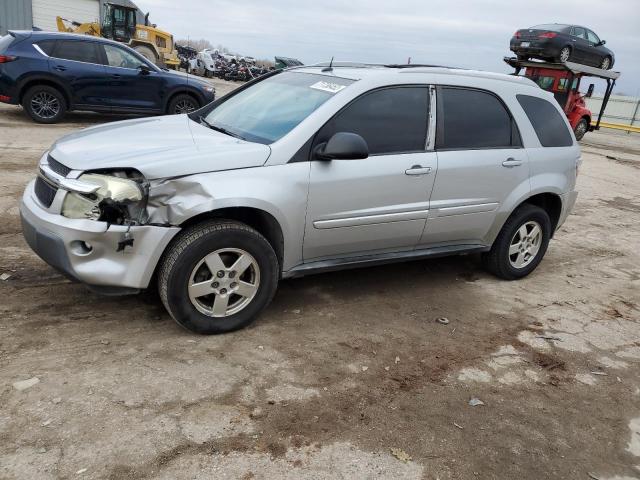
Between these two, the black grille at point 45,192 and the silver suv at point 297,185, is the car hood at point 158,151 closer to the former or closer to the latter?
the silver suv at point 297,185

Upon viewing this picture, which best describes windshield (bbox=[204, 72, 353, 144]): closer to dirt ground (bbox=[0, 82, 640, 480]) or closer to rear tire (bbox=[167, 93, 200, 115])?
dirt ground (bbox=[0, 82, 640, 480])

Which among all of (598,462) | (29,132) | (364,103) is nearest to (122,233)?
(364,103)

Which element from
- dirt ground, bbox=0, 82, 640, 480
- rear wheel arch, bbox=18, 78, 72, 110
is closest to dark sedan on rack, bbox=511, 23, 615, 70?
rear wheel arch, bbox=18, 78, 72, 110

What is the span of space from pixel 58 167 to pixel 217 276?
124 centimetres

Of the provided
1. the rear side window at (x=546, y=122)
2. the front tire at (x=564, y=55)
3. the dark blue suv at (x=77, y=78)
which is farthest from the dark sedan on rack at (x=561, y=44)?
the rear side window at (x=546, y=122)

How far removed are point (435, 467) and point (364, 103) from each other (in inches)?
98.8

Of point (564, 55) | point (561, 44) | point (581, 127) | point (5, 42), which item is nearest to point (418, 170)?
point (5, 42)

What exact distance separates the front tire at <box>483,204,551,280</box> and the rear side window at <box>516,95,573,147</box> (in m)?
0.65

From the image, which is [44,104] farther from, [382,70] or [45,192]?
[382,70]

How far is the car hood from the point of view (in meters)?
3.32

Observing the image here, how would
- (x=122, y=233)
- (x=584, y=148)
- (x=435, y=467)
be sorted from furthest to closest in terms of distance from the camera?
(x=584, y=148)
(x=122, y=233)
(x=435, y=467)

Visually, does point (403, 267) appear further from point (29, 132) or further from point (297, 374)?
point (29, 132)

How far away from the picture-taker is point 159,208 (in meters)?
3.32

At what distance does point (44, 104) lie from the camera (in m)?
10.8
